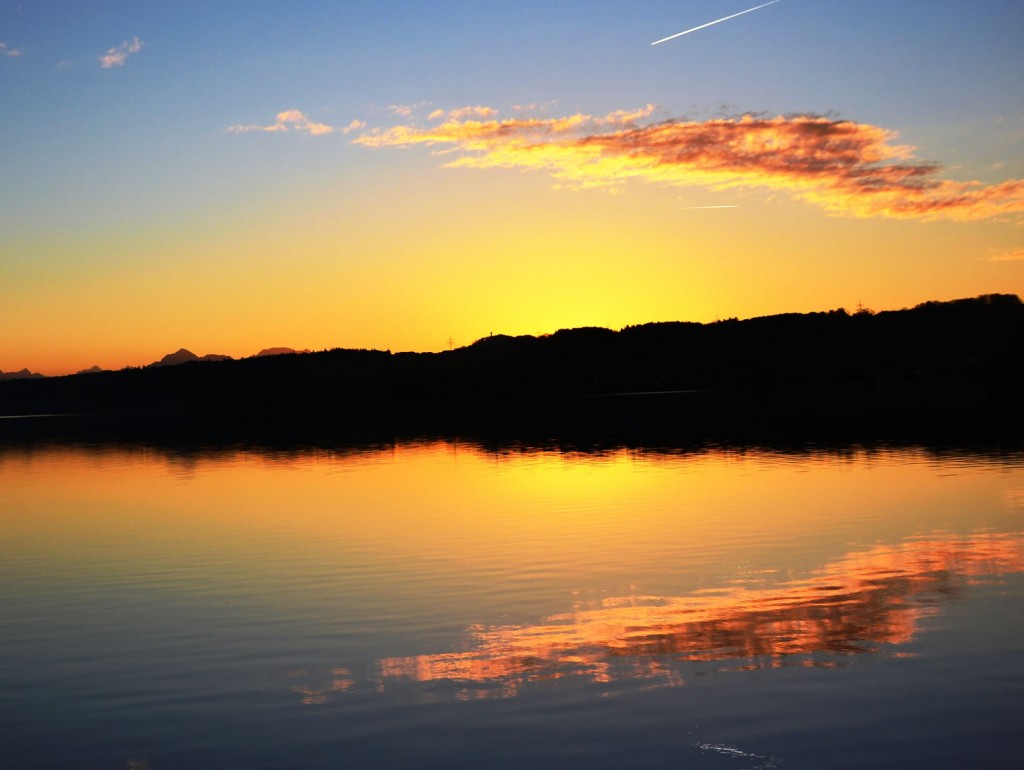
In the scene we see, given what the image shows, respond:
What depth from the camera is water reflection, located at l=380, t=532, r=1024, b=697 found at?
51.8 feet

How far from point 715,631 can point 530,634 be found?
3163 mm

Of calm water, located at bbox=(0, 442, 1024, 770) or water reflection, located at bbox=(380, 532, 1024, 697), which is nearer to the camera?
calm water, located at bbox=(0, 442, 1024, 770)

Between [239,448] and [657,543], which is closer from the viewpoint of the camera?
[657,543]

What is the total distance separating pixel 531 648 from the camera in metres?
17.3

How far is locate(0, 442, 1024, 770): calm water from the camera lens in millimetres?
12820

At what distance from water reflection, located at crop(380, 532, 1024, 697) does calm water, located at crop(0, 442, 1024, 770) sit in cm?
8

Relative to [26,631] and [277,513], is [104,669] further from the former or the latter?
[277,513]

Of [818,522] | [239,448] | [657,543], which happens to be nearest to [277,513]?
[657,543]

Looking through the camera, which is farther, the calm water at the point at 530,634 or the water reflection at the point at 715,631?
the water reflection at the point at 715,631

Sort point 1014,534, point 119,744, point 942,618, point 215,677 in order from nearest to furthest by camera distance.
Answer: point 119,744 < point 215,677 < point 942,618 < point 1014,534

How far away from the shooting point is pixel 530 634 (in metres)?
18.3

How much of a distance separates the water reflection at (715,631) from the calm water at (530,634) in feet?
0.26

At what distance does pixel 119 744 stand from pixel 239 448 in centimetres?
7517

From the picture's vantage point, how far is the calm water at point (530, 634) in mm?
12820
